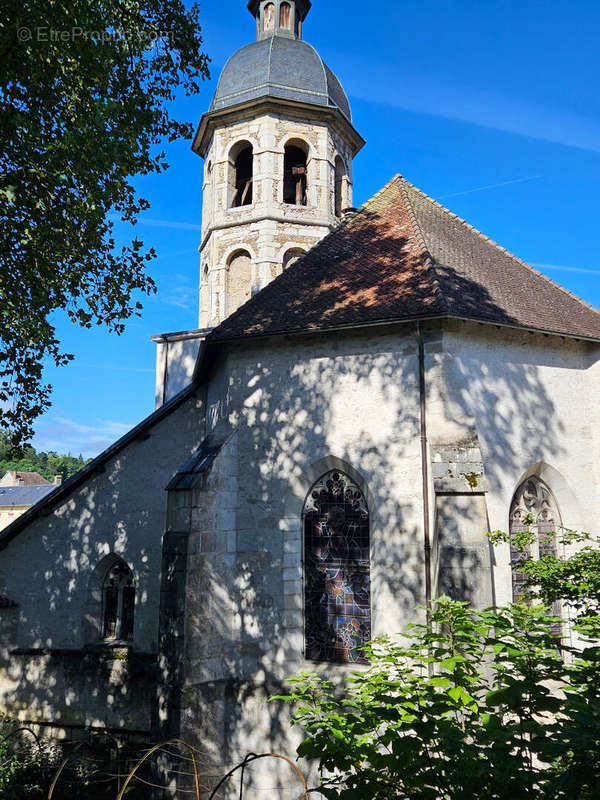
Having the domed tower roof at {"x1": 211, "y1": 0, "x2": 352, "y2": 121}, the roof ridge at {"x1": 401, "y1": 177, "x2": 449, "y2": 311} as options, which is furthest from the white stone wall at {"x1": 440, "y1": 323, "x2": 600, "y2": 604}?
the domed tower roof at {"x1": 211, "y1": 0, "x2": 352, "y2": 121}

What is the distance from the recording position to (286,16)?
1888 centimetres

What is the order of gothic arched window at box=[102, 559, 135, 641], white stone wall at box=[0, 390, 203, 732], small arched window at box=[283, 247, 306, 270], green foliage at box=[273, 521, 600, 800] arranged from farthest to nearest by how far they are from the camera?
small arched window at box=[283, 247, 306, 270] < gothic arched window at box=[102, 559, 135, 641] < white stone wall at box=[0, 390, 203, 732] < green foliage at box=[273, 521, 600, 800]

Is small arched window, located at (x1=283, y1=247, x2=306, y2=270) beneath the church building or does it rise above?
above

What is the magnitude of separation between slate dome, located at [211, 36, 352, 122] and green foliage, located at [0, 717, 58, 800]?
15.5 meters

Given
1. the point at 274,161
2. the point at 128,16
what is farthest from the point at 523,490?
the point at 274,161

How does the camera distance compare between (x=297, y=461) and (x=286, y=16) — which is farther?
(x=286, y=16)

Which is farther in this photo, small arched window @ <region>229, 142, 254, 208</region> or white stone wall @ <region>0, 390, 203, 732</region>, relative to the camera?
small arched window @ <region>229, 142, 254, 208</region>

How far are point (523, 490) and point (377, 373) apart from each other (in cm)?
274

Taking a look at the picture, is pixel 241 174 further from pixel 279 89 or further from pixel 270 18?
pixel 270 18

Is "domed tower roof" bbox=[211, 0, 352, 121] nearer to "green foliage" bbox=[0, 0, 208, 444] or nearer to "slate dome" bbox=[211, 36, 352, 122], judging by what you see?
"slate dome" bbox=[211, 36, 352, 122]

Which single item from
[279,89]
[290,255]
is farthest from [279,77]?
[290,255]

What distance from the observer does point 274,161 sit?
1602 cm

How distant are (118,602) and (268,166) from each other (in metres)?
11.5

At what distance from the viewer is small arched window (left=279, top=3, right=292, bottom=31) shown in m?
18.8
